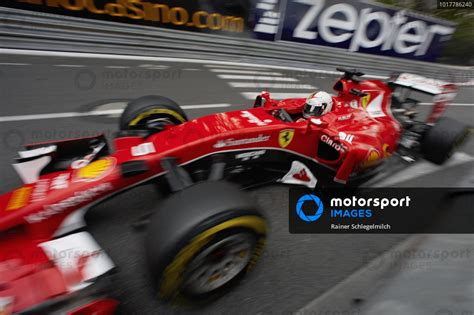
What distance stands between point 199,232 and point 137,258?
0.93 metres

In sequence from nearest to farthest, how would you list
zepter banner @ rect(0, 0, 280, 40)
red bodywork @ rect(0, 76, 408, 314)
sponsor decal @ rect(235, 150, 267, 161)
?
red bodywork @ rect(0, 76, 408, 314) → sponsor decal @ rect(235, 150, 267, 161) → zepter banner @ rect(0, 0, 280, 40)

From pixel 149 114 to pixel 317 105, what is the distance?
1797 mm

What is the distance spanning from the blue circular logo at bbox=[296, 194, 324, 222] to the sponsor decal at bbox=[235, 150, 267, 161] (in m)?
0.72

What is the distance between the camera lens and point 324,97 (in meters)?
3.34

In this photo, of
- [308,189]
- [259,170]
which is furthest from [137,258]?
[308,189]

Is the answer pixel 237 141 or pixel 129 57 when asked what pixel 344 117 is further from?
pixel 129 57

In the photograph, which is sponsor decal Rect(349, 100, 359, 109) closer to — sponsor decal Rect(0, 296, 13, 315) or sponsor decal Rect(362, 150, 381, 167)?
sponsor decal Rect(362, 150, 381, 167)

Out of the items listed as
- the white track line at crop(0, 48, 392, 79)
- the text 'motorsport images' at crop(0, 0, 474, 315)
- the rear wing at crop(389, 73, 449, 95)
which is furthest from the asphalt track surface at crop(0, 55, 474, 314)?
the rear wing at crop(389, 73, 449, 95)

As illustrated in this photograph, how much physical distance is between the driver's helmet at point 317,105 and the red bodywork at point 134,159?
110 mm

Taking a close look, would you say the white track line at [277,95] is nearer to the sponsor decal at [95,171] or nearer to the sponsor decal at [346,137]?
the sponsor decal at [346,137]

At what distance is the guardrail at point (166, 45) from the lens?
274 inches

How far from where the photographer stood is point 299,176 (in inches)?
129

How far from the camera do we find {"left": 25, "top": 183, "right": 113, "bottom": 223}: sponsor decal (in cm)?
208

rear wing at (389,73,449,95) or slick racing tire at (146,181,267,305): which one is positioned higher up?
rear wing at (389,73,449,95)
